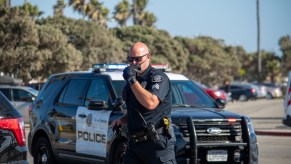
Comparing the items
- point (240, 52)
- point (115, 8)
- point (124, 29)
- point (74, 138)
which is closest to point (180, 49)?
point (124, 29)

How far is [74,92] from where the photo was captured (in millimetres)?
10672

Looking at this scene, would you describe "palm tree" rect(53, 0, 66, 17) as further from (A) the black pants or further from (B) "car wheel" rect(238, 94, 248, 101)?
(A) the black pants

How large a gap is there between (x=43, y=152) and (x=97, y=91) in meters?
1.70

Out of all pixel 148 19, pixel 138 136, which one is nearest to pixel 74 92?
pixel 138 136

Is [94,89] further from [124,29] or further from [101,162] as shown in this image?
[124,29]

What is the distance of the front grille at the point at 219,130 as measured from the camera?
904cm

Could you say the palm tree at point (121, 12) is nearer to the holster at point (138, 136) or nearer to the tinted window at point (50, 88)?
the tinted window at point (50, 88)

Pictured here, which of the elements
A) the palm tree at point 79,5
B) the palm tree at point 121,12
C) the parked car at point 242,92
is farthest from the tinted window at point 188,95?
the palm tree at point 121,12

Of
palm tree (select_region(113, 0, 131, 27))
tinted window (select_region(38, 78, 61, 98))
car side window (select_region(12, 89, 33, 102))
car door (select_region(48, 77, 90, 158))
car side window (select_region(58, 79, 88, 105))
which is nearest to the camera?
car door (select_region(48, 77, 90, 158))

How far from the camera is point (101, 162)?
9648 millimetres

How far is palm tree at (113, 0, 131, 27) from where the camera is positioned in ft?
255

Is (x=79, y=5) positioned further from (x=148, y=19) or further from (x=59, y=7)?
(x=148, y=19)

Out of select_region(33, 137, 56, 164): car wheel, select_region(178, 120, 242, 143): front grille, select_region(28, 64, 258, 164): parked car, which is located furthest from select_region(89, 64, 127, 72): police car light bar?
select_region(178, 120, 242, 143): front grille

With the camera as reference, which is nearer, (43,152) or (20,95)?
(43,152)
